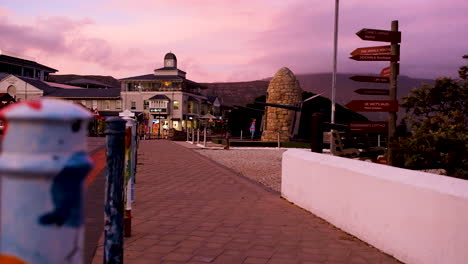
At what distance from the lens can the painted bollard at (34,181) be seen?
3.65ft

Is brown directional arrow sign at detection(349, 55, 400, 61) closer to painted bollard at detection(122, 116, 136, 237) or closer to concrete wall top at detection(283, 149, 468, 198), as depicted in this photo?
concrete wall top at detection(283, 149, 468, 198)

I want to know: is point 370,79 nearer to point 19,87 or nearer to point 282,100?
point 282,100

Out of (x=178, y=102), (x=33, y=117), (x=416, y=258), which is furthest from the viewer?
(x=178, y=102)

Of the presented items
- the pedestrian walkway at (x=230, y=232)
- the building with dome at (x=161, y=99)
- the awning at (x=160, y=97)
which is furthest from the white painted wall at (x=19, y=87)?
the pedestrian walkway at (x=230, y=232)

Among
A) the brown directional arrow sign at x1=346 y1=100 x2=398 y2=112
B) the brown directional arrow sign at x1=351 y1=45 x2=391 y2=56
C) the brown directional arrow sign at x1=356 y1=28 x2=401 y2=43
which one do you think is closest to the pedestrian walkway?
the brown directional arrow sign at x1=346 y1=100 x2=398 y2=112

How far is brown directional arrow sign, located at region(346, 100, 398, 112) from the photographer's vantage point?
8.65 m

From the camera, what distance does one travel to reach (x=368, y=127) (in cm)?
906

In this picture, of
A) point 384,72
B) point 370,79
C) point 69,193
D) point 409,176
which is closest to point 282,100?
Answer: point 384,72

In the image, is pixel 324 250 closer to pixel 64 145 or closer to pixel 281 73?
pixel 64 145

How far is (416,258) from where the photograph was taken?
4172 mm

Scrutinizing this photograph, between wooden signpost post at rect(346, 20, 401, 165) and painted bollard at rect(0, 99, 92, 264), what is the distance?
7.96 m

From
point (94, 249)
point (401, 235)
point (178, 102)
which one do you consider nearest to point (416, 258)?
point (401, 235)

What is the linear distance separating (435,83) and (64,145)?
1016 cm

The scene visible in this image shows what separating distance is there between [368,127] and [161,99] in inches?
2597
